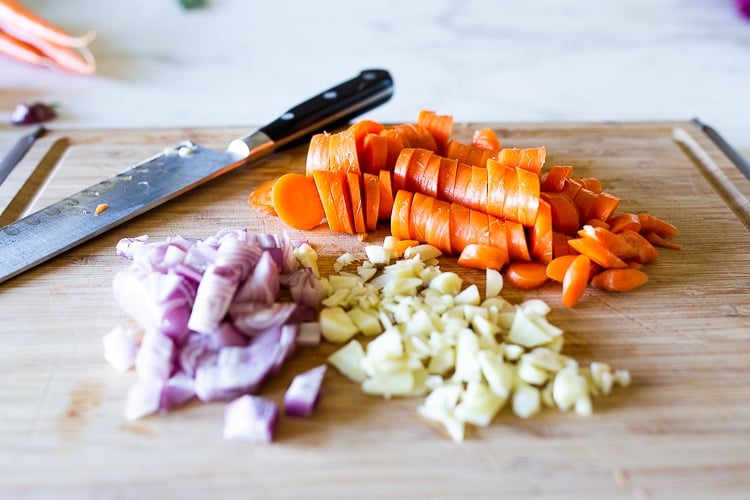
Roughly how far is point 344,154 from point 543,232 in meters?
0.67

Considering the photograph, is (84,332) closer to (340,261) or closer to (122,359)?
(122,359)

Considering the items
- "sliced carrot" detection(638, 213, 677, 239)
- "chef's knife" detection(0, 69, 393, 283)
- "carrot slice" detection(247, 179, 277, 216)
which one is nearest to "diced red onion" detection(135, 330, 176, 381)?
"chef's knife" detection(0, 69, 393, 283)

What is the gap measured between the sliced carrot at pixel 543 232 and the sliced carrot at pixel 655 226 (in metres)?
0.36

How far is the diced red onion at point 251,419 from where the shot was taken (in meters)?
1.47

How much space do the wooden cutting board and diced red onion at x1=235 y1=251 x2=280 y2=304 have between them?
175 mm

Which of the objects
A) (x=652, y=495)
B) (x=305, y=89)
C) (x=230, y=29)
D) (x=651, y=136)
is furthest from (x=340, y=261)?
(x=230, y=29)

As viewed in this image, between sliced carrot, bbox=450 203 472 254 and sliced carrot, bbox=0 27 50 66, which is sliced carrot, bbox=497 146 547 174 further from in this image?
sliced carrot, bbox=0 27 50 66

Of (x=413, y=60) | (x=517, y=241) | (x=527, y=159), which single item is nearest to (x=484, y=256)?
(x=517, y=241)

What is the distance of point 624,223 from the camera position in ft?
6.68

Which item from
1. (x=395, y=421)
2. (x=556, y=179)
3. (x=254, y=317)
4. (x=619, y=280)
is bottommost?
(x=395, y=421)

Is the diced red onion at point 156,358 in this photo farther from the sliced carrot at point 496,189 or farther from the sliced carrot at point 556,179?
the sliced carrot at point 556,179

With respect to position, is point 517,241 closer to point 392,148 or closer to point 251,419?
point 392,148

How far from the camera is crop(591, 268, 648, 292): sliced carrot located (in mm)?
1883

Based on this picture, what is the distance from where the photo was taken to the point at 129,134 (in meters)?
2.60
